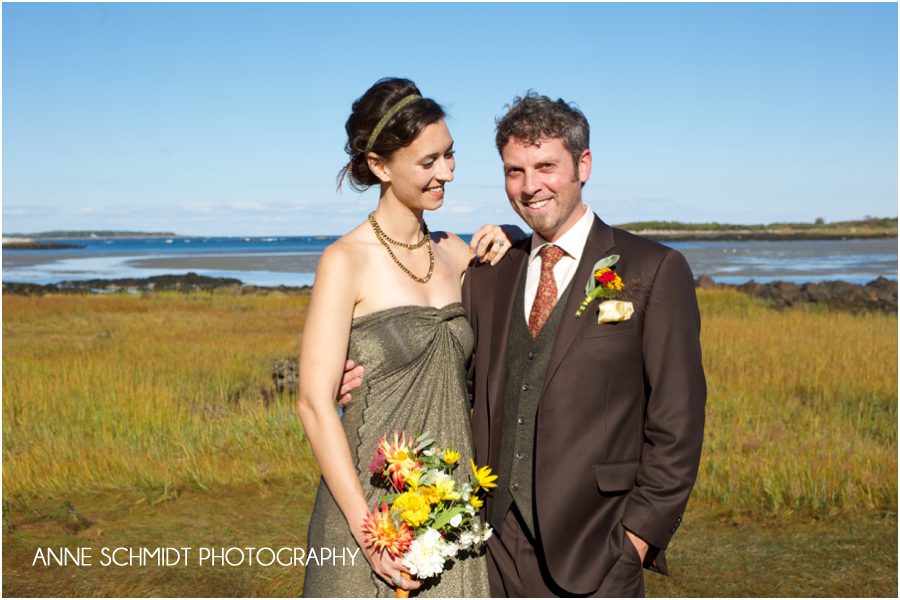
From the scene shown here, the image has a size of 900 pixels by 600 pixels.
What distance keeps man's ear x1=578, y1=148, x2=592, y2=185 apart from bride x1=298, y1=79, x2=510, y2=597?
53cm

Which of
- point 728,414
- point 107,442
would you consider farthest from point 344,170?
point 728,414

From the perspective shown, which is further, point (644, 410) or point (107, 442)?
point (107, 442)

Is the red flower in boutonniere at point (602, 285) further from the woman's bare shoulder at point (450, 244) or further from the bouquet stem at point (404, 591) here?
the bouquet stem at point (404, 591)

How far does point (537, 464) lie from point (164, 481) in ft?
21.8

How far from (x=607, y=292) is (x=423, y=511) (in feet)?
3.46

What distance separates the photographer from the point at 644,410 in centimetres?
339

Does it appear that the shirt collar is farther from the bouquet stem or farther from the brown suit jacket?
the bouquet stem

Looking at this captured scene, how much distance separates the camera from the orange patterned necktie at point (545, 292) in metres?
3.49

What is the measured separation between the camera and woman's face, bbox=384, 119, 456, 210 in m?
3.54

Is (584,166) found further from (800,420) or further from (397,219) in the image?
(800,420)

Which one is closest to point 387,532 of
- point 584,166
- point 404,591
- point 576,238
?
point 404,591

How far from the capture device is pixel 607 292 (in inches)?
131

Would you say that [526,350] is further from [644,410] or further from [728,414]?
[728,414]

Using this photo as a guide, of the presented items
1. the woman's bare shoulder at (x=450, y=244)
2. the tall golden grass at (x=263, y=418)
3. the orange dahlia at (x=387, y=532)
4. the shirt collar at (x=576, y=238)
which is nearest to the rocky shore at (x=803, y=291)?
the tall golden grass at (x=263, y=418)
